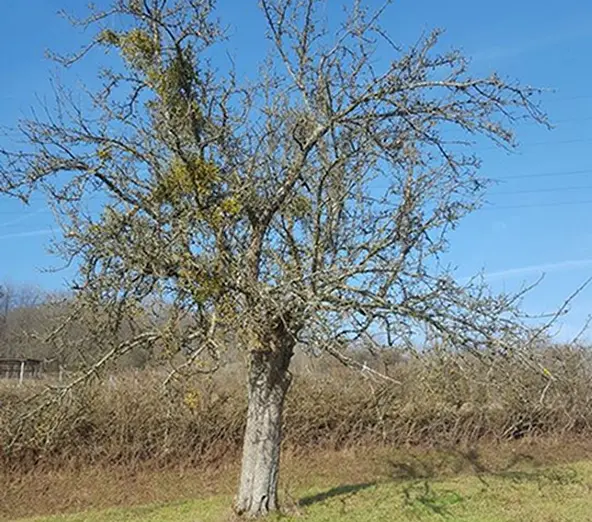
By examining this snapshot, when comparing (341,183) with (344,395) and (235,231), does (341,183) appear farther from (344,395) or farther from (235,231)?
(344,395)

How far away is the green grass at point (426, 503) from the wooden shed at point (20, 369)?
8.93 ft

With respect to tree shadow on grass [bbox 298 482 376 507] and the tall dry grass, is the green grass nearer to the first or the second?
tree shadow on grass [bbox 298 482 376 507]

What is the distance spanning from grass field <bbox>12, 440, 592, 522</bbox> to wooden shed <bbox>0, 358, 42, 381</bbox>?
260cm

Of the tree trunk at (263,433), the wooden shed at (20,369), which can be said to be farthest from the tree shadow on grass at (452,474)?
the wooden shed at (20,369)

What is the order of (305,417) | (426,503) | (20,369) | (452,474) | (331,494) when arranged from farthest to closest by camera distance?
(305,417), (20,369), (452,474), (331,494), (426,503)

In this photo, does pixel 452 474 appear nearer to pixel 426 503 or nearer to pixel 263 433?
pixel 426 503

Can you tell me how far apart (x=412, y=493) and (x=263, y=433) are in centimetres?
266

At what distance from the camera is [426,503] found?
776 cm

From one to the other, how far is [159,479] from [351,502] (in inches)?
160

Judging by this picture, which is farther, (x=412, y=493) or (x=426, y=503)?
(x=412, y=493)

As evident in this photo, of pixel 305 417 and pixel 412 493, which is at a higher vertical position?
pixel 305 417

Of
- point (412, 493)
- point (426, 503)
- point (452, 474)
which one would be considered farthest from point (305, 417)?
point (426, 503)

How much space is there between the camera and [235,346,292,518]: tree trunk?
22.5 ft

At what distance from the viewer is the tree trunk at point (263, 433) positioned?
6.86m
